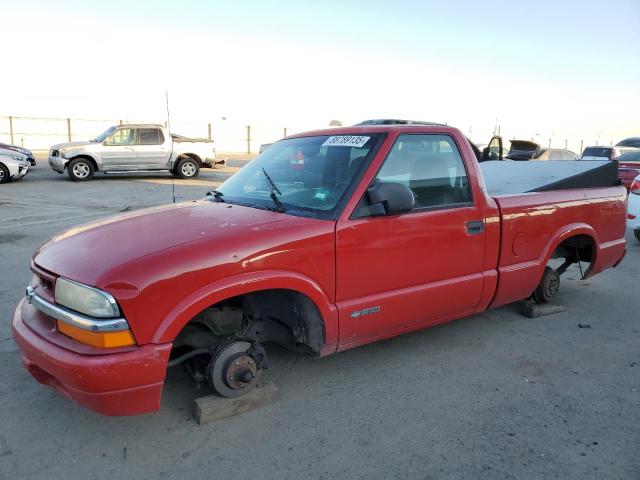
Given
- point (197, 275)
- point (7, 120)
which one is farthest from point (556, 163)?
point (7, 120)

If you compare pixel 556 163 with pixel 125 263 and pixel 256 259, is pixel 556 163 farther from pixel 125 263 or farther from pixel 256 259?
pixel 125 263

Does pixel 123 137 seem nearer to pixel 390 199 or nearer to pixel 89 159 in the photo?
pixel 89 159

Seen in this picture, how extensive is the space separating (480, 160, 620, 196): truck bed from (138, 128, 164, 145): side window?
1334 cm

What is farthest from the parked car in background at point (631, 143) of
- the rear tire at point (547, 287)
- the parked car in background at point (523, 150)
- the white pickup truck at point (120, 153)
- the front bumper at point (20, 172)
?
the front bumper at point (20, 172)

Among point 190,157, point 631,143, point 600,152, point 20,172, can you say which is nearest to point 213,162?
point 190,157

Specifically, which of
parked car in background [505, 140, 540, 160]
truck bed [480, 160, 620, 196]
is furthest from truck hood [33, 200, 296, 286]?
parked car in background [505, 140, 540, 160]

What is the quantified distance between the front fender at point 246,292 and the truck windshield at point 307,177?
49 centimetres

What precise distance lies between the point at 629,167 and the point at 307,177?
11.2 metres

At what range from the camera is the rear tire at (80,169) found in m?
15.4

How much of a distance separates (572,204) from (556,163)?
1.09 metres

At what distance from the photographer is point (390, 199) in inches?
120

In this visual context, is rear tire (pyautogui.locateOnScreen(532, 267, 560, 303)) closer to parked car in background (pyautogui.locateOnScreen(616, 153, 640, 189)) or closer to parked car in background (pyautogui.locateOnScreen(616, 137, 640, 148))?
parked car in background (pyautogui.locateOnScreen(616, 153, 640, 189))

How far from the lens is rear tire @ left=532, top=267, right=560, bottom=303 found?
472 centimetres

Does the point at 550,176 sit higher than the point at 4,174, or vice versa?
the point at 4,174
